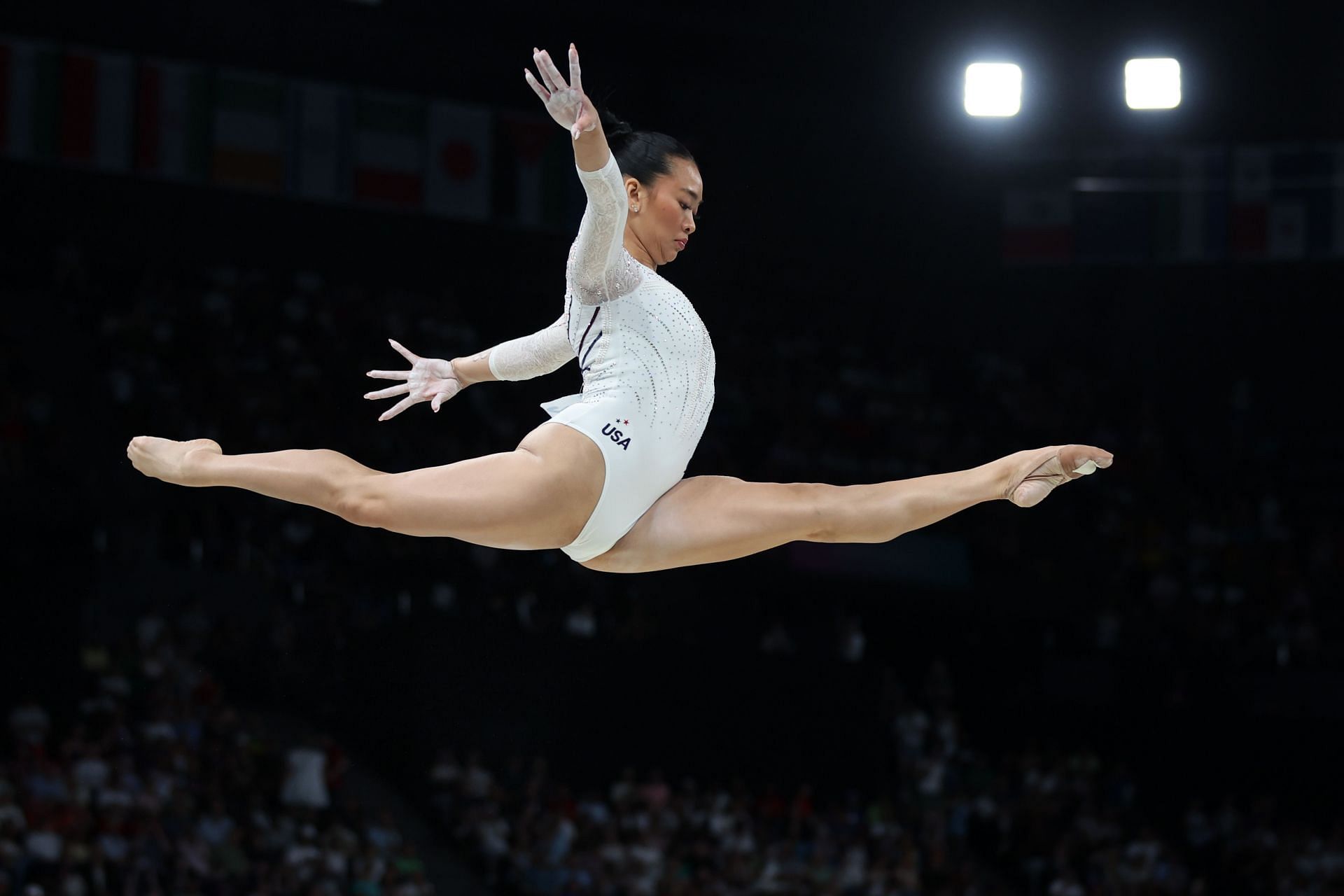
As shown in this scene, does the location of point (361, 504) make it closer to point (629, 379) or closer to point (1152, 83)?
point (629, 379)

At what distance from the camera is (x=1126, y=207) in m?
18.6

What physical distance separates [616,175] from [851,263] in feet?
54.8

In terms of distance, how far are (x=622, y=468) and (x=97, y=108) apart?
13219mm

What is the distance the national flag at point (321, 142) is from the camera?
55.7 ft

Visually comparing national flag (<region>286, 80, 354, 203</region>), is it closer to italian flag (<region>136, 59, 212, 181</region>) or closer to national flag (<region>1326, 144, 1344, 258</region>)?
italian flag (<region>136, 59, 212, 181</region>)

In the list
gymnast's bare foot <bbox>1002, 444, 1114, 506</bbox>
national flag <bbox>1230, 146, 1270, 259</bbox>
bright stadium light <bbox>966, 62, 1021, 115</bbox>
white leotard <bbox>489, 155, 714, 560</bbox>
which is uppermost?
national flag <bbox>1230, 146, 1270, 259</bbox>

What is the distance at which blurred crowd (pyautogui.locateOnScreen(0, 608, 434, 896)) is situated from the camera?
34.2ft

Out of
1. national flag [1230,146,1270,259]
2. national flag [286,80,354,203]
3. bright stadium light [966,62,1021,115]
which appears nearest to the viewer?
bright stadium light [966,62,1021,115]

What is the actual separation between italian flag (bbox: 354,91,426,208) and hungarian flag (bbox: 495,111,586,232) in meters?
0.92

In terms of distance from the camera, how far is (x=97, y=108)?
52.7 feet

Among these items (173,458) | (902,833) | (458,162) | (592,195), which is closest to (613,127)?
(592,195)

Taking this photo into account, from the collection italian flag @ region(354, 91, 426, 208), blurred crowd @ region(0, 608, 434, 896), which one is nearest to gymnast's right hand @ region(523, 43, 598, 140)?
blurred crowd @ region(0, 608, 434, 896)

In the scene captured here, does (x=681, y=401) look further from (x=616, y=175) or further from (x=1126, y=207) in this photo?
A: (x=1126, y=207)

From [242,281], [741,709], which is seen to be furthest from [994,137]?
[242,281]
